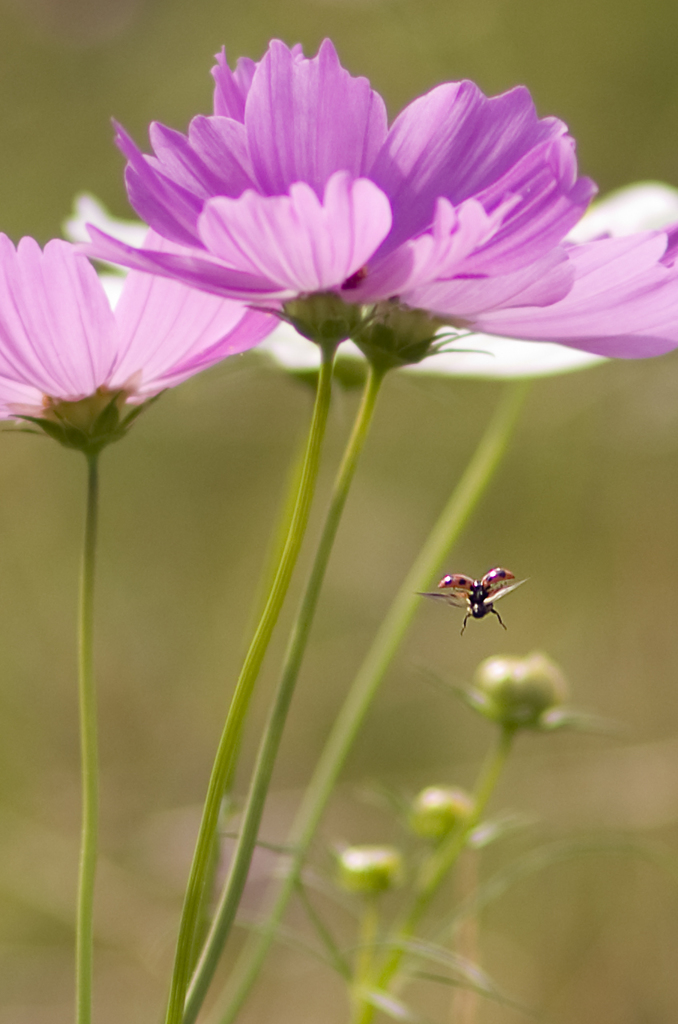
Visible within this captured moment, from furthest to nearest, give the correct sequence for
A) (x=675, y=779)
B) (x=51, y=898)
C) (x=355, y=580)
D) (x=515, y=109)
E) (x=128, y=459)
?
1. (x=128, y=459)
2. (x=355, y=580)
3. (x=51, y=898)
4. (x=675, y=779)
5. (x=515, y=109)

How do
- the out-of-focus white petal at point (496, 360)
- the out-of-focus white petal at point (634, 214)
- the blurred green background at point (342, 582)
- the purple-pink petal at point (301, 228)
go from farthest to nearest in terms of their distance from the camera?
the blurred green background at point (342, 582) → the out-of-focus white petal at point (634, 214) → the out-of-focus white petal at point (496, 360) → the purple-pink petal at point (301, 228)

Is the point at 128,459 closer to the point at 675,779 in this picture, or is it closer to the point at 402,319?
the point at 675,779

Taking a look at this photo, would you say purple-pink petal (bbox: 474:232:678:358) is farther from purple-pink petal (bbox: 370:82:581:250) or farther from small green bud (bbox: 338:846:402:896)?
small green bud (bbox: 338:846:402:896)

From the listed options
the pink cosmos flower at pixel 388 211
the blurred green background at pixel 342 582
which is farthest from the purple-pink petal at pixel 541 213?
the blurred green background at pixel 342 582

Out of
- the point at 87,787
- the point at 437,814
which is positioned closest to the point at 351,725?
the point at 437,814

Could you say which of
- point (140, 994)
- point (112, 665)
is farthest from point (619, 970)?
point (112, 665)

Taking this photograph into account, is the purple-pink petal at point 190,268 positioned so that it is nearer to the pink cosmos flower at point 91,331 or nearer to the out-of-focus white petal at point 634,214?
the pink cosmos flower at point 91,331
